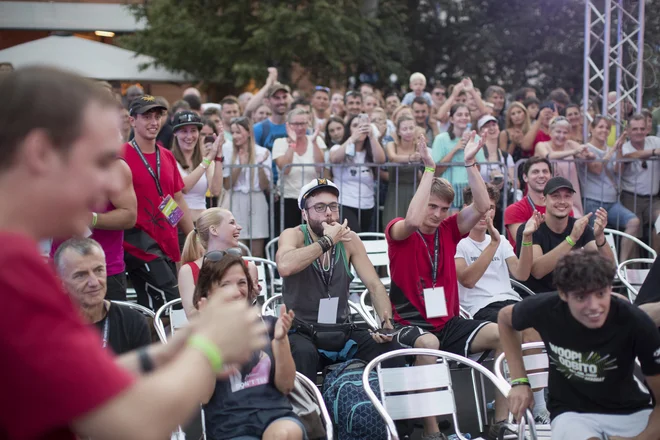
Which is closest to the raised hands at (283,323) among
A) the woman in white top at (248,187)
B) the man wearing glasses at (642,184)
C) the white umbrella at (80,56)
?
the woman in white top at (248,187)

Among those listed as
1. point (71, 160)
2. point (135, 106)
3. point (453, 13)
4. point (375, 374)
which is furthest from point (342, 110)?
point (453, 13)

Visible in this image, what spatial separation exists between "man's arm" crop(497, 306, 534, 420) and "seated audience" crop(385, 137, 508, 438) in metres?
1.29

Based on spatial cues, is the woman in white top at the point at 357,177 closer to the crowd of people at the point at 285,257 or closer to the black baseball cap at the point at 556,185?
the crowd of people at the point at 285,257

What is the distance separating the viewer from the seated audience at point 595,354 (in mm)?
3287

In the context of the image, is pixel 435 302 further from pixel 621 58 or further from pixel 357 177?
pixel 621 58

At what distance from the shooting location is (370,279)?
5.10 meters

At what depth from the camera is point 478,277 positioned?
17.9 feet

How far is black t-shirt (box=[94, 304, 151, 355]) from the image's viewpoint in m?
3.74

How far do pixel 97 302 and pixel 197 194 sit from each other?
3081mm

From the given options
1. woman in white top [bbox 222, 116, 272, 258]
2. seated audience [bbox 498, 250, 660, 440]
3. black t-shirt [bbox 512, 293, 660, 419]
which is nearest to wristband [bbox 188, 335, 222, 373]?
seated audience [bbox 498, 250, 660, 440]

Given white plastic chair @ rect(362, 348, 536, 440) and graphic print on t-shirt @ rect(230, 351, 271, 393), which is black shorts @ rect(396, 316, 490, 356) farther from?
graphic print on t-shirt @ rect(230, 351, 271, 393)

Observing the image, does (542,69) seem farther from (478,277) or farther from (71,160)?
(71,160)

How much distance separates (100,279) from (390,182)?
14.9 feet

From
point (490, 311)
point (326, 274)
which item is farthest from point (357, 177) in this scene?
point (326, 274)
